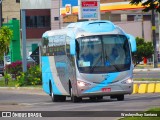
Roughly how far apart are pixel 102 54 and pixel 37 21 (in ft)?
236

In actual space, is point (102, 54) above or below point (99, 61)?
above

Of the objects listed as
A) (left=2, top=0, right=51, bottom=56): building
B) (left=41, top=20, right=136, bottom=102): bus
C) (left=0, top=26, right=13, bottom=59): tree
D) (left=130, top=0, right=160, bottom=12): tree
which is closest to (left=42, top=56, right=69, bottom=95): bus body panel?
(left=41, top=20, right=136, bottom=102): bus

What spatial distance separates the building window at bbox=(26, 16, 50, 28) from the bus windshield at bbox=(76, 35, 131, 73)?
7123cm

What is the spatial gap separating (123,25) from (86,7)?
4358cm

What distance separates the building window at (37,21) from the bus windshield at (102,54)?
234 feet

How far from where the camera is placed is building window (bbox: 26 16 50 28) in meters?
96.6

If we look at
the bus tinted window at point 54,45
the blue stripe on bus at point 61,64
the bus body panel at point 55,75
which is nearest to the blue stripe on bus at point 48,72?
the bus body panel at point 55,75

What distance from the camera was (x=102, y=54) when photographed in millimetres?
25500

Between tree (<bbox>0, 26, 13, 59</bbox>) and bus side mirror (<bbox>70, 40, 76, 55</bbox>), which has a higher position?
bus side mirror (<bbox>70, 40, 76, 55</bbox>)

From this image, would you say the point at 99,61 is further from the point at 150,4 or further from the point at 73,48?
the point at 150,4

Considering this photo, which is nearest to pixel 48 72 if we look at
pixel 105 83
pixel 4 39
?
pixel 105 83

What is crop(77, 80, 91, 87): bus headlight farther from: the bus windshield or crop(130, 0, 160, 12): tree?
crop(130, 0, 160, 12): tree

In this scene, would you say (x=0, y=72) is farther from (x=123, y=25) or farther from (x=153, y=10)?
(x=153, y=10)

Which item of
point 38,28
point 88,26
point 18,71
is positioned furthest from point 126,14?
point 88,26
